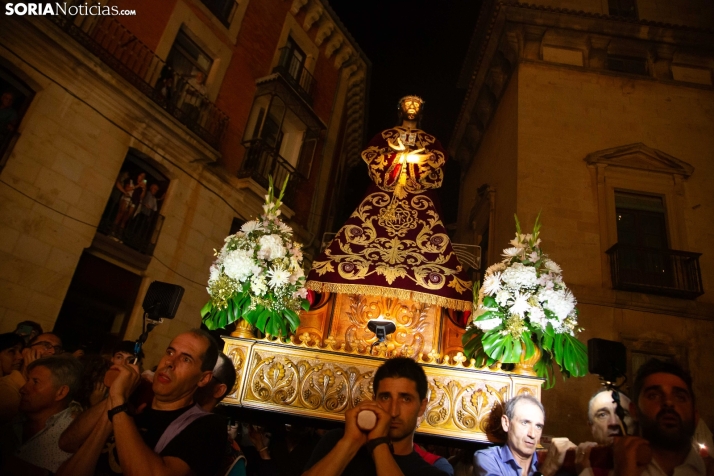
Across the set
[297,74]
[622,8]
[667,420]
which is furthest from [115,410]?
[297,74]

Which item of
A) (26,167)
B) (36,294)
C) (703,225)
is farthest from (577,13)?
(36,294)

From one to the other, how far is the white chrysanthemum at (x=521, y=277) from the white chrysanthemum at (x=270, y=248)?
5.84 feet

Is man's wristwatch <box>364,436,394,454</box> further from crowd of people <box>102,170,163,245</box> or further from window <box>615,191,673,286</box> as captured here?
crowd of people <box>102,170,163,245</box>

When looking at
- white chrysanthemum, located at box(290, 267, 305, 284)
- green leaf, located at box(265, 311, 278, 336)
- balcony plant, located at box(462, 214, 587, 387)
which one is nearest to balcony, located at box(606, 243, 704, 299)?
balcony plant, located at box(462, 214, 587, 387)

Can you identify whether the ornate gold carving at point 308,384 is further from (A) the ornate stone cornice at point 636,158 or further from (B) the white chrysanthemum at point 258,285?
(A) the ornate stone cornice at point 636,158

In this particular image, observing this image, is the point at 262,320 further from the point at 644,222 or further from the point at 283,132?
the point at 283,132

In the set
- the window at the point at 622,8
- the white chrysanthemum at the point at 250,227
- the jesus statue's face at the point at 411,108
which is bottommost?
the white chrysanthemum at the point at 250,227

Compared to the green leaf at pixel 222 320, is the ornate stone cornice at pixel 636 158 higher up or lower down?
higher up

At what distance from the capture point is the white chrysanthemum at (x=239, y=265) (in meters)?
3.52

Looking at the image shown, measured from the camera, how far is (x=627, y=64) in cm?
1012

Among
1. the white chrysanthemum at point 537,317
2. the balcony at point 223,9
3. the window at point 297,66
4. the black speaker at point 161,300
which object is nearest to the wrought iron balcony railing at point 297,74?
the window at point 297,66

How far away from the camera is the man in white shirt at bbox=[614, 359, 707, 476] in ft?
6.23

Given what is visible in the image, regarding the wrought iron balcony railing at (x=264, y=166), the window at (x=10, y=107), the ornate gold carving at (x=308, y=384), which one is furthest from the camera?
the wrought iron balcony railing at (x=264, y=166)

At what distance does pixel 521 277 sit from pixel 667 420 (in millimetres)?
1451
